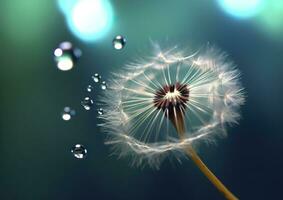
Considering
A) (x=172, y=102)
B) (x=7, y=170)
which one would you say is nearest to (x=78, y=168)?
(x=7, y=170)

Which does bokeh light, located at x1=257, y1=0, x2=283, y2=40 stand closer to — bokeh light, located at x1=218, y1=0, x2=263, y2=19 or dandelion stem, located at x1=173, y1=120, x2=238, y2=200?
bokeh light, located at x1=218, y1=0, x2=263, y2=19

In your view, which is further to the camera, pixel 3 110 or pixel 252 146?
pixel 3 110

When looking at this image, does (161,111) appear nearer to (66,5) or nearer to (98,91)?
(98,91)

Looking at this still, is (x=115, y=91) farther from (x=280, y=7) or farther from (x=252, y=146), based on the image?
(x=280, y=7)

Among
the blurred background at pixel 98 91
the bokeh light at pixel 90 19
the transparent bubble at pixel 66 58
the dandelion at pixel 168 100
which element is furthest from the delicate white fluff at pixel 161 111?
the bokeh light at pixel 90 19

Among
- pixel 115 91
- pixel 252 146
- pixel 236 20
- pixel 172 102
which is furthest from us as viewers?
pixel 236 20

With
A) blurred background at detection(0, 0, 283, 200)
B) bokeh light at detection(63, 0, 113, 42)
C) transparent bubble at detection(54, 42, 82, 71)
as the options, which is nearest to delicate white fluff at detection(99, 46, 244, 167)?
transparent bubble at detection(54, 42, 82, 71)

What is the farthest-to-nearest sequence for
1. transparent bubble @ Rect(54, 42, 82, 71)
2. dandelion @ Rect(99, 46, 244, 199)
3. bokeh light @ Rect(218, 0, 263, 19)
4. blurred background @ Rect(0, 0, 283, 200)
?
bokeh light @ Rect(218, 0, 263, 19) < blurred background @ Rect(0, 0, 283, 200) < dandelion @ Rect(99, 46, 244, 199) < transparent bubble @ Rect(54, 42, 82, 71)
